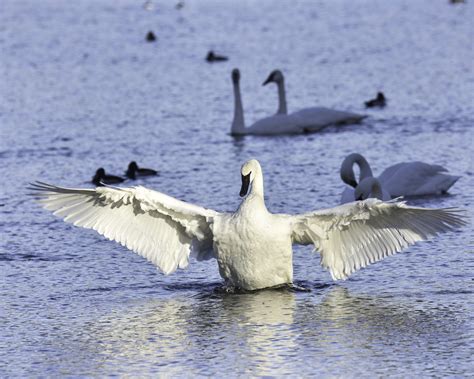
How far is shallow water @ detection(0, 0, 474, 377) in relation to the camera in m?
7.82

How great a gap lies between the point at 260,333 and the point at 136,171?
6.53 meters

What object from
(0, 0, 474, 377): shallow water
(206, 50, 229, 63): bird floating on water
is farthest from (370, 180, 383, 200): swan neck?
(206, 50, 229, 63): bird floating on water

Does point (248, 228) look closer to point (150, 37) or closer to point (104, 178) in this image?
point (104, 178)

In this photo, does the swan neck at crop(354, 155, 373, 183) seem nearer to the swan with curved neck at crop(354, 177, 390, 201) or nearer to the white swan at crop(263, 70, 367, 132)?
the swan with curved neck at crop(354, 177, 390, 201)

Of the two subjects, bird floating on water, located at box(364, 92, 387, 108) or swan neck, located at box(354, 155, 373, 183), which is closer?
swan neck, located at box(354, 155, 373, 183)

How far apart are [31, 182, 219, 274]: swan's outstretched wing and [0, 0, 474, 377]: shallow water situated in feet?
1.02

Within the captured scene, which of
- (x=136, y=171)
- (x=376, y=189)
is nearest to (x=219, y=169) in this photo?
(x=136, y=171)

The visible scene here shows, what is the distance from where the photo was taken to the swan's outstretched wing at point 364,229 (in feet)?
29.2

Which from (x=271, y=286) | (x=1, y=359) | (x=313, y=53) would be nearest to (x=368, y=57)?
(x=313, y=53)

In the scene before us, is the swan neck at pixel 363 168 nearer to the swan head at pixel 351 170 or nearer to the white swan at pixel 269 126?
the swan head at pixel 351 170

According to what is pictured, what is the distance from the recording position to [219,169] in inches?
580

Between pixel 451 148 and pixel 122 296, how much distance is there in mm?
7316

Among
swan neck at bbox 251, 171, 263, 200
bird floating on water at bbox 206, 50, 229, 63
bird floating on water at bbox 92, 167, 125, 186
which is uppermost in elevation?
bird floating on water at bbox 206, 50, 229, 63

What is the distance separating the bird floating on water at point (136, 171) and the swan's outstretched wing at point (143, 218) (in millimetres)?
4840
